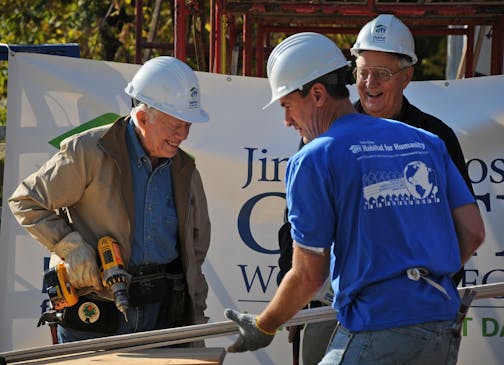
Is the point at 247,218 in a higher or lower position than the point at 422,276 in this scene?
lower

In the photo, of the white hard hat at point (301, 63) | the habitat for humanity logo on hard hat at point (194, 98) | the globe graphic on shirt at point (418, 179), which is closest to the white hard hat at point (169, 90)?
the habitat for humanity logo on hard hat at point (194, 98)

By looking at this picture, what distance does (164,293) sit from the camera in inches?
172

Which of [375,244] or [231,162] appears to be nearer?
[375,244]

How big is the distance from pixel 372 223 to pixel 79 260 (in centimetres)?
145

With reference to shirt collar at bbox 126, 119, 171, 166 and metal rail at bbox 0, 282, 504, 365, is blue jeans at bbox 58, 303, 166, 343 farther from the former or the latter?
shirt collar at bbox 126, 119, 171, 166

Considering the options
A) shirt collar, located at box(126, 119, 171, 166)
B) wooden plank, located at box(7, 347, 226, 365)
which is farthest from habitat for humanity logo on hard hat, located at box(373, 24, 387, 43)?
wooden plank, located at box(7, 347, 226, 365)

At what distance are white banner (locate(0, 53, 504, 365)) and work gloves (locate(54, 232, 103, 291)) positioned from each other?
1.93 m

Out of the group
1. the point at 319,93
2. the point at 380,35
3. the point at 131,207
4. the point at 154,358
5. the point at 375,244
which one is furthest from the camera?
the point at 380,35

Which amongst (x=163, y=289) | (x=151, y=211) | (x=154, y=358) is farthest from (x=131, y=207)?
(x=154, y=358)

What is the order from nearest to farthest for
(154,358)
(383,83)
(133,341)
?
1. (154,358)
2. (133,341)
3. (383,83)

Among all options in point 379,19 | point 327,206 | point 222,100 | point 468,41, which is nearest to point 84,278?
point 327,206

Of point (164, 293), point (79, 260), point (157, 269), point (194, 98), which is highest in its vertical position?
point (194, 98)

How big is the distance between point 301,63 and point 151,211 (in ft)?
4.07

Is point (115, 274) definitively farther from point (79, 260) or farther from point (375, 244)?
point (375, 244)
